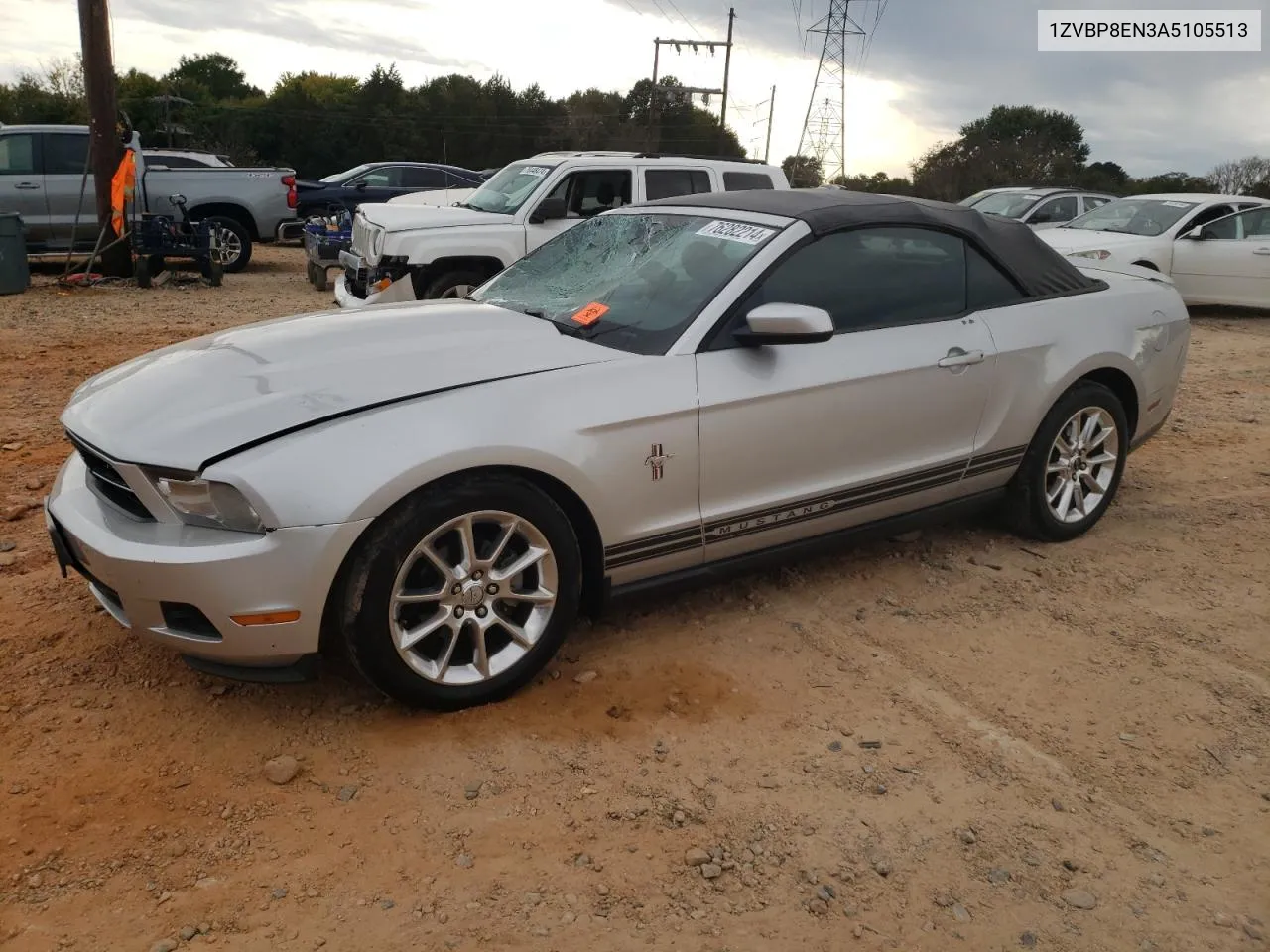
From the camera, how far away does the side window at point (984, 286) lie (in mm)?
4320

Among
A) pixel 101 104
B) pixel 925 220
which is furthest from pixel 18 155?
pixel 925 220

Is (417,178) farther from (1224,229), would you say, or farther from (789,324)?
(789,324)

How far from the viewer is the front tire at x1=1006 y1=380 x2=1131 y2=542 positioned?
4.57 metres

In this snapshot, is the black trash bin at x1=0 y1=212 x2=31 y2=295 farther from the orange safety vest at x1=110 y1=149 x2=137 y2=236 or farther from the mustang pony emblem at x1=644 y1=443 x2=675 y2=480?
the mustang pony emblem at x1=644 y1=443 x2=675 y2=480

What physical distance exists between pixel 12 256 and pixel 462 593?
1107cm

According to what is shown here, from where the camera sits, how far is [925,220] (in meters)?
4.27

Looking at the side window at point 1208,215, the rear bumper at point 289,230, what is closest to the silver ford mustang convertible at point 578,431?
the side window at point 1208,215

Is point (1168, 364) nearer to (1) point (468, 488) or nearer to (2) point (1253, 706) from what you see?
(2) point (1253, 706)

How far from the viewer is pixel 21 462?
17.8 ft

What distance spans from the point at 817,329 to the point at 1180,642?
1.93 m

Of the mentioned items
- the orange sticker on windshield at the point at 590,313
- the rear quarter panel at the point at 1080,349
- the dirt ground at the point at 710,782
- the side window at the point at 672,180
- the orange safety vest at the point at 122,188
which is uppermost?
the orange safety vest at the point at 122,188

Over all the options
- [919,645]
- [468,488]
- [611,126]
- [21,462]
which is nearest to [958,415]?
[919,645]

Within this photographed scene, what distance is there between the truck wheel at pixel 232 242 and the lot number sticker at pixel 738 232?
12544mm

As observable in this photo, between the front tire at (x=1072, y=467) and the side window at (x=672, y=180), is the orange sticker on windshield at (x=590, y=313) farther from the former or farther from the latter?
the side window at (x=672, y=180)
